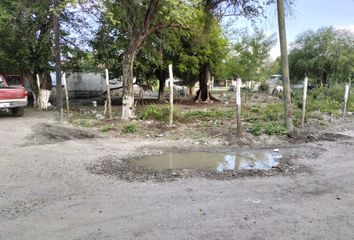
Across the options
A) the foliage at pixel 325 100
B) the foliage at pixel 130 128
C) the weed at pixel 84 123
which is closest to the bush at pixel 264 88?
the foliage at pixel 325 100

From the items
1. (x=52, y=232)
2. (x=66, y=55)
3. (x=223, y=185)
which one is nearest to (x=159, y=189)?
(x=223, y=185)

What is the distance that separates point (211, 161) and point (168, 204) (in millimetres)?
2767

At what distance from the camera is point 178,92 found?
33219 mm

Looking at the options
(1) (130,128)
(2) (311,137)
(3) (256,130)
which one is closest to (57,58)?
(1) (130,128)

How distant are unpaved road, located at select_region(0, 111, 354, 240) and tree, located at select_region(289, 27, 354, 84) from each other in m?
27.3

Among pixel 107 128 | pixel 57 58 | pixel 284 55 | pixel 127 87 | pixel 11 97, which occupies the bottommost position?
pixel 107 128

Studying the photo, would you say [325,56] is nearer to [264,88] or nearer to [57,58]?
[264,88]

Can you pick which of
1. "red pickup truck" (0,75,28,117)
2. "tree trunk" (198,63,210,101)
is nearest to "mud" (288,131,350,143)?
"red pickup truck" (0,75,28,117)

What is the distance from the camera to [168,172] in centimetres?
646

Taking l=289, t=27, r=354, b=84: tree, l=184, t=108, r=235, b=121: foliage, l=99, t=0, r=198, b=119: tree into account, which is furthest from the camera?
l=289, t=27, r=354, b=84: tree

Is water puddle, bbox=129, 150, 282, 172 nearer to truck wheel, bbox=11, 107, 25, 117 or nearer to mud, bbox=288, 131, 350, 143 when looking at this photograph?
mud, bbox=288, 131, 350, 143

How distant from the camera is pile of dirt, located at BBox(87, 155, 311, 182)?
614 cm

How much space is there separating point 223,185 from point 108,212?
2.08 m

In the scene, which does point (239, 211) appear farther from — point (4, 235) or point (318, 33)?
point (318, 33)
